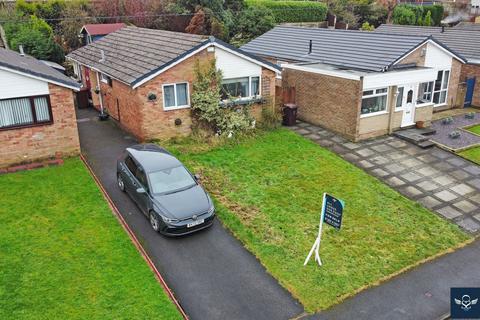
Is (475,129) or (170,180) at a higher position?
(170,180)

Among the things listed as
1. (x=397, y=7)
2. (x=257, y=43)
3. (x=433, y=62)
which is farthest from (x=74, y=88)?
(x=397, y=7)

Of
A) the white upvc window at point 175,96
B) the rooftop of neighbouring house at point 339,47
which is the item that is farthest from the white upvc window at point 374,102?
the white upvc window at point 175,96

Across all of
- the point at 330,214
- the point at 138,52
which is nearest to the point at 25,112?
the point at 138,52

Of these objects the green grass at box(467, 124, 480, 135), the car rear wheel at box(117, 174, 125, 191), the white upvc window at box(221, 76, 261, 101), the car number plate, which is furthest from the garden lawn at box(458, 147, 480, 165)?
the car rear wheel at box(117, 174, 125, 191)

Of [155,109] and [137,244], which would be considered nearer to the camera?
[137,244]

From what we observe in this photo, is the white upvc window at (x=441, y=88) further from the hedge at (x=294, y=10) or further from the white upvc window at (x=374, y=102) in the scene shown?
the hedge at (x=294, y=10)

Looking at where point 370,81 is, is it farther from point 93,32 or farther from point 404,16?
point 404,16
